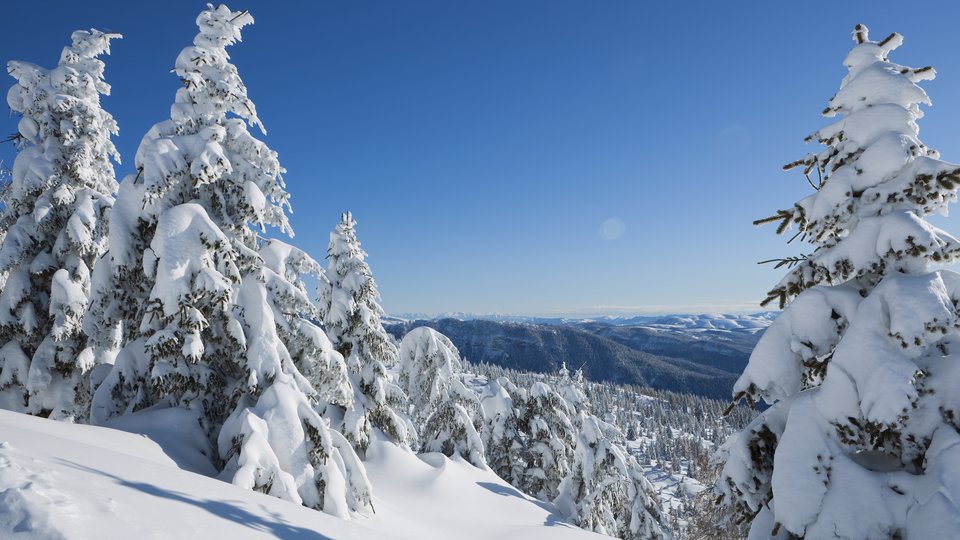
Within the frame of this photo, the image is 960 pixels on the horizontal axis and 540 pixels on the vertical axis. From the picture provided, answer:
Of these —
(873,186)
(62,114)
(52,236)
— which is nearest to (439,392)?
→ (52,236)

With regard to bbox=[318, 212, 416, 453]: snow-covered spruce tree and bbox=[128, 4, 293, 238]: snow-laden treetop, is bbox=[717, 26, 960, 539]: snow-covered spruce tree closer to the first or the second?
bbox=[128, 4, 293, 238]: snow-laden treetop

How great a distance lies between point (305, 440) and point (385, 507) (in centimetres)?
414

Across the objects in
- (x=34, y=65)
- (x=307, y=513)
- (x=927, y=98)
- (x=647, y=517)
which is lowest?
(x=647, y=517)

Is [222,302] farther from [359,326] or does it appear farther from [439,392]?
[439,392]

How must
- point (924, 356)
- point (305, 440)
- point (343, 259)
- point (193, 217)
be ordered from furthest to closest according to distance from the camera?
point (343, 259), point (193, 217), point (305, 440), point (924, 356)

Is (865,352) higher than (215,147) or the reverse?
the reverse

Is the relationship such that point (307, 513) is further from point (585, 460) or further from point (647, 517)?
point (647, 517)

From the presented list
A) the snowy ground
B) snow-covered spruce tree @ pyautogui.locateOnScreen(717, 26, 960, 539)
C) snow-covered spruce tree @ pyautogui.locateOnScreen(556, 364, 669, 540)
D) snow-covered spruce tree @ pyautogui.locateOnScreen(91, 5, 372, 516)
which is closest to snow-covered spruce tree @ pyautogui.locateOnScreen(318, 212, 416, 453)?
snow-covered spruce tree @ pyautogui.locateOnScreen(91, 5, 372, 516)

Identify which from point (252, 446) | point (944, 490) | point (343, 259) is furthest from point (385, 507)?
point (944, 490)

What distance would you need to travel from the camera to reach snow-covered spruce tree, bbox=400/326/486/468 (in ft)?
65.6

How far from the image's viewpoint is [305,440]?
8570 millimetres

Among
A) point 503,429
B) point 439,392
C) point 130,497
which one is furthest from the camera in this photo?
point 503,429

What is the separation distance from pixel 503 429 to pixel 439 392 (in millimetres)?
4945

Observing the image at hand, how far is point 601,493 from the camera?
741 inches
